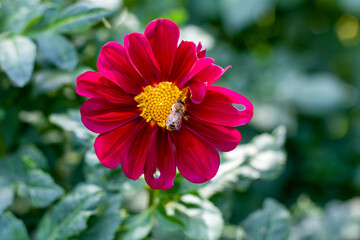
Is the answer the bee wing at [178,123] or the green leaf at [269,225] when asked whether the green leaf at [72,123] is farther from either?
the green leaf at [269,225]

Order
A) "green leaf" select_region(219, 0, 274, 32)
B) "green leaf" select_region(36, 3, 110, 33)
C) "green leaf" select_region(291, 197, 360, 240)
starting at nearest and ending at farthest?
"green leaf" select_region(36, 3, 110, 33)
"green leaf" select_region(291, 197, 360, 240)
"green leaf" select_region(219, 0, 274, 32)

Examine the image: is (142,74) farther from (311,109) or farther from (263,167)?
(311,109)

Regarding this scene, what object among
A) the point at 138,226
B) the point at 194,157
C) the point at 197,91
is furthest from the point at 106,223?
the point at 197,91

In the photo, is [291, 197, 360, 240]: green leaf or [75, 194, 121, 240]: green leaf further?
[291, 197, 360, 240]: green leaf

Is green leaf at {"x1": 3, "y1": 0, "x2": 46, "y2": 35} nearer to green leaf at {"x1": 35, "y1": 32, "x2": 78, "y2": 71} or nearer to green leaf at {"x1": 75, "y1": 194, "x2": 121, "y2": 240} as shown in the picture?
green leaf at {"x1": 35, "y1": 32, "x2": 78, "y2": 71}

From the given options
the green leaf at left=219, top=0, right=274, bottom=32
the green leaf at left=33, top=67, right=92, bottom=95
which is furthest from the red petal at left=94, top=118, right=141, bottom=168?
the green leaf at left=219, top=0, right=274, bottom=32

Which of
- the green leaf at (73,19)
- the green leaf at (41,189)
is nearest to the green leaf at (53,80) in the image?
the green leaf at (73,19)
